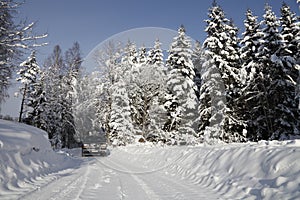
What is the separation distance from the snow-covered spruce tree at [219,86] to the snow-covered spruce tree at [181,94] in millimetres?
1908

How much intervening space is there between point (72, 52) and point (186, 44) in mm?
14726

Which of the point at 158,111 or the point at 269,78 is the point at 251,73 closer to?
the point at 269,78

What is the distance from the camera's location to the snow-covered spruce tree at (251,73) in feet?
73.5

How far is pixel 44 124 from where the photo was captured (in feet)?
106

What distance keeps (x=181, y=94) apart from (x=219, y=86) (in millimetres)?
4744

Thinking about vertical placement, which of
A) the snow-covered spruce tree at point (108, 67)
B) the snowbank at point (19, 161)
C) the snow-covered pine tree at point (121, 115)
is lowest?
the snowbank at point (19, 161)

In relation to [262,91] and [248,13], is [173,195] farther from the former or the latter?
[248,13]

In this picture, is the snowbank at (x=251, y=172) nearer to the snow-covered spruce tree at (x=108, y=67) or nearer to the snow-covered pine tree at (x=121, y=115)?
the snow-covered pine tree at (x=121, y=115)

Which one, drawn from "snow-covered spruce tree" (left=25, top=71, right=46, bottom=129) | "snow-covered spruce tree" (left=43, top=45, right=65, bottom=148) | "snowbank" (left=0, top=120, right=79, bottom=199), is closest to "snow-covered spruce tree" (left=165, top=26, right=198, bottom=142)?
"snow-covered spruce tree" (left=43, top=45, right=65, bottom=148)

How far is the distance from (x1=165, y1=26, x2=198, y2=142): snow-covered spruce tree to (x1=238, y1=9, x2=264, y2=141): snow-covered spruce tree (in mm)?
5268

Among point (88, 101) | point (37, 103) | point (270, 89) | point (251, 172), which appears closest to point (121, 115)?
point (88, 101)

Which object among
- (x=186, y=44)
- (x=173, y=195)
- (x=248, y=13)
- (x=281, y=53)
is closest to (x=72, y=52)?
(x=186, y=44)

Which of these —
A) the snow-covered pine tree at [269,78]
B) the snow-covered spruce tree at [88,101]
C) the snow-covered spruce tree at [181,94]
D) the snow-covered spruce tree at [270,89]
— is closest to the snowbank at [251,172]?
the snow-covered spruce tree at [270,89]

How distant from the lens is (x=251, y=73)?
73.2 feet
